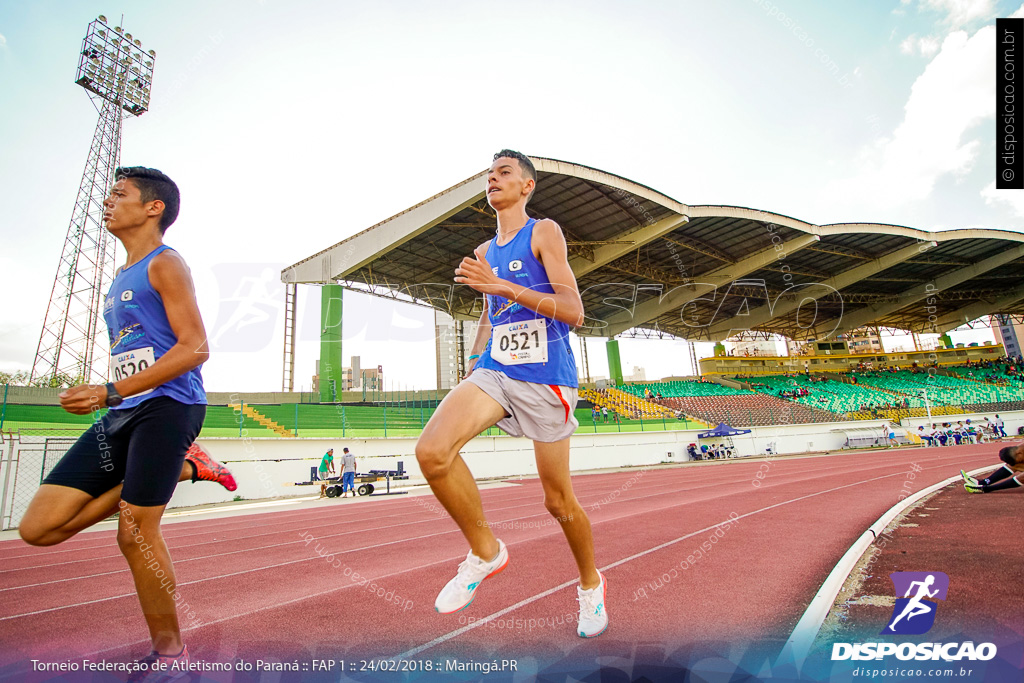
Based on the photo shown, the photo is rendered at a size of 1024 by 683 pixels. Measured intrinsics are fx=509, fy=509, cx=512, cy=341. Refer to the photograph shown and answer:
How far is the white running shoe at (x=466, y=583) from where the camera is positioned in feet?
6.90

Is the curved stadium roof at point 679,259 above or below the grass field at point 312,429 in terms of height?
above

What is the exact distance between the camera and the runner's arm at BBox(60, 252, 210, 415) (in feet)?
6.25

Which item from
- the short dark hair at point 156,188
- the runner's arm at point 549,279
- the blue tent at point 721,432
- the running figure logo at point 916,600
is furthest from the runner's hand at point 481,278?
the blue tent at point 721,432

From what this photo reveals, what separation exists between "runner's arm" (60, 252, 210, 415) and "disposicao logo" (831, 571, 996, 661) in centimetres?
272

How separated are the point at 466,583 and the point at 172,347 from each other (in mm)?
1551

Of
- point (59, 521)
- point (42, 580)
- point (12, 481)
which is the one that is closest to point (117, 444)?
point (59, 521)

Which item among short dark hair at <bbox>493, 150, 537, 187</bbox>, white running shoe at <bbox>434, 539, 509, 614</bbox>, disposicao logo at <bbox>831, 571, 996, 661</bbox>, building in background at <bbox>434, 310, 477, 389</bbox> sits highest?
building in background at <bbox>434, 310, 477, 389</bbox>

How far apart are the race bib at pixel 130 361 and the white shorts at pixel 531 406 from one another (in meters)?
1.35

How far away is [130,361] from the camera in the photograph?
212cm

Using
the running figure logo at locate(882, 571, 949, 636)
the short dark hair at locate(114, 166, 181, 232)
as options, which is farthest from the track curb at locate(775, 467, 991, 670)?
the short dark hair at locate(114, 166, 181, 232)

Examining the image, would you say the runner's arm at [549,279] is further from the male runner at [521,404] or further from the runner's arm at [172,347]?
the runner's arm at [172,347]

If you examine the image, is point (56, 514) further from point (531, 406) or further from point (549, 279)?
point (549, 279)

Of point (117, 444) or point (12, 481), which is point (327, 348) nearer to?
point (12, 481)

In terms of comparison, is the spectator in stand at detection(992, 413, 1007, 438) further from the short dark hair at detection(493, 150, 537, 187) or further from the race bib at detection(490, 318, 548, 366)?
the race bib at detection(490, 318, 548, 366)
